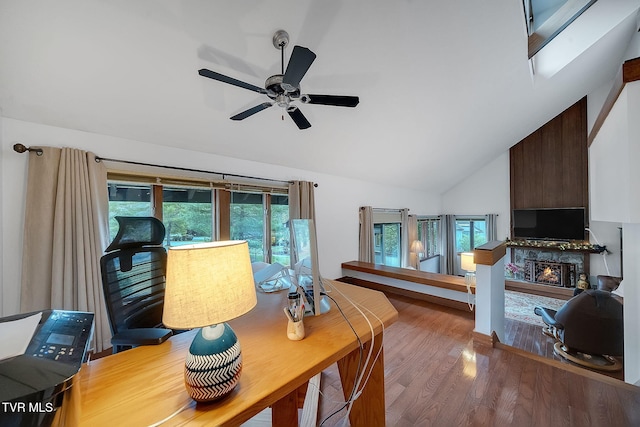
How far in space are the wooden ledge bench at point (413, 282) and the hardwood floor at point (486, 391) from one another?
2.66 ft

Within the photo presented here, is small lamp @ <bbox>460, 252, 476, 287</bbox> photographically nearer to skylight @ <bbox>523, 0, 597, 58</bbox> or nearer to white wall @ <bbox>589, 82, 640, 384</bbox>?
white wall @ <bbox>589, 82, 640, 384</bbox>

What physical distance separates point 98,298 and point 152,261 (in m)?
1.01

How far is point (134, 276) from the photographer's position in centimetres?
149

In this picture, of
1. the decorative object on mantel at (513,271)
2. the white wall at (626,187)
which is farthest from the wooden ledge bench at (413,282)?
the decorative object on mantel at (513,271)

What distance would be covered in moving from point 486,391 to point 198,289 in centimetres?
206

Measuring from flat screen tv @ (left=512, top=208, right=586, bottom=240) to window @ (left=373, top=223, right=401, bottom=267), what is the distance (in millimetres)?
2872

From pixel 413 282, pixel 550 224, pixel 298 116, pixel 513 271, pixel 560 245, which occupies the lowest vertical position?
pixel 513 271

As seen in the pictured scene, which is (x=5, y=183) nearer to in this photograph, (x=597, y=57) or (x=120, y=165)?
(x=120, y=165)

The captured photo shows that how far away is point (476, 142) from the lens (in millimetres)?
4488

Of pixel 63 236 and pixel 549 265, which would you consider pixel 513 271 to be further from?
pixel 63 236

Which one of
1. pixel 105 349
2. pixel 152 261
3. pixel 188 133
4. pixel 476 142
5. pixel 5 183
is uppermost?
pixel 476 142

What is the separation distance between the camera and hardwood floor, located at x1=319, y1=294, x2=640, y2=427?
143 centimetres

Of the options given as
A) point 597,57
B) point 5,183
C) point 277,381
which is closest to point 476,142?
point 597,57

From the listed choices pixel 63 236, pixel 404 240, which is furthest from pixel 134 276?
pixel 404 240
